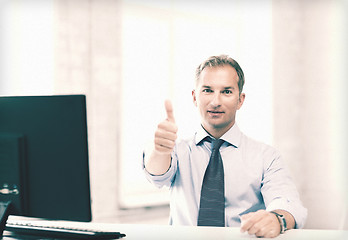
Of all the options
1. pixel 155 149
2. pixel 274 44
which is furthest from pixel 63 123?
pixel 274 44

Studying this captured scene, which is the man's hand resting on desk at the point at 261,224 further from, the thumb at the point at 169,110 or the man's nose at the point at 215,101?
the man's nose at the point at 215,101

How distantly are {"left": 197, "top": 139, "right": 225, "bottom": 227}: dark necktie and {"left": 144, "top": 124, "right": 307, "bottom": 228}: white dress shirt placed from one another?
49 millimetres

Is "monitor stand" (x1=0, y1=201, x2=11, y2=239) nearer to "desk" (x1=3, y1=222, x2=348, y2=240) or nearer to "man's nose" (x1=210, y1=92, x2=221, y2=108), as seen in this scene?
"desk" (x1=3, y1=222, x2=348, y2=240)

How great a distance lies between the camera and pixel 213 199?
146 cm

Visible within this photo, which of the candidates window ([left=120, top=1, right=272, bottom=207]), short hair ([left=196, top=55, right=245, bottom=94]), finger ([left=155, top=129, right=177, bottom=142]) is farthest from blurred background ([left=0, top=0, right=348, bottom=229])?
finger ([left=155, top=129, right=177, bottom=142])

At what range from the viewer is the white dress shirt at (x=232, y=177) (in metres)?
1.48

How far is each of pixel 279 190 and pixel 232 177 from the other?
0.20m

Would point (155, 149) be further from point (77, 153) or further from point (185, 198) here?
point (185, 198)

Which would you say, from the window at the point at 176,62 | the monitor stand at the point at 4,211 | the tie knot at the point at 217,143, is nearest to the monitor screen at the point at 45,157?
the monitor stand at the point at 4,211

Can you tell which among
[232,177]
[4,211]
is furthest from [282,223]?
[4,211]

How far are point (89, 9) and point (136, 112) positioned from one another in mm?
935

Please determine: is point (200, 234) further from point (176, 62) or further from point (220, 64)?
point (176, 62)

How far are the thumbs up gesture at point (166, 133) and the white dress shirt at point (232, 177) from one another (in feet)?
0.87

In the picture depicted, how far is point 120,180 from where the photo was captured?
311 cm
